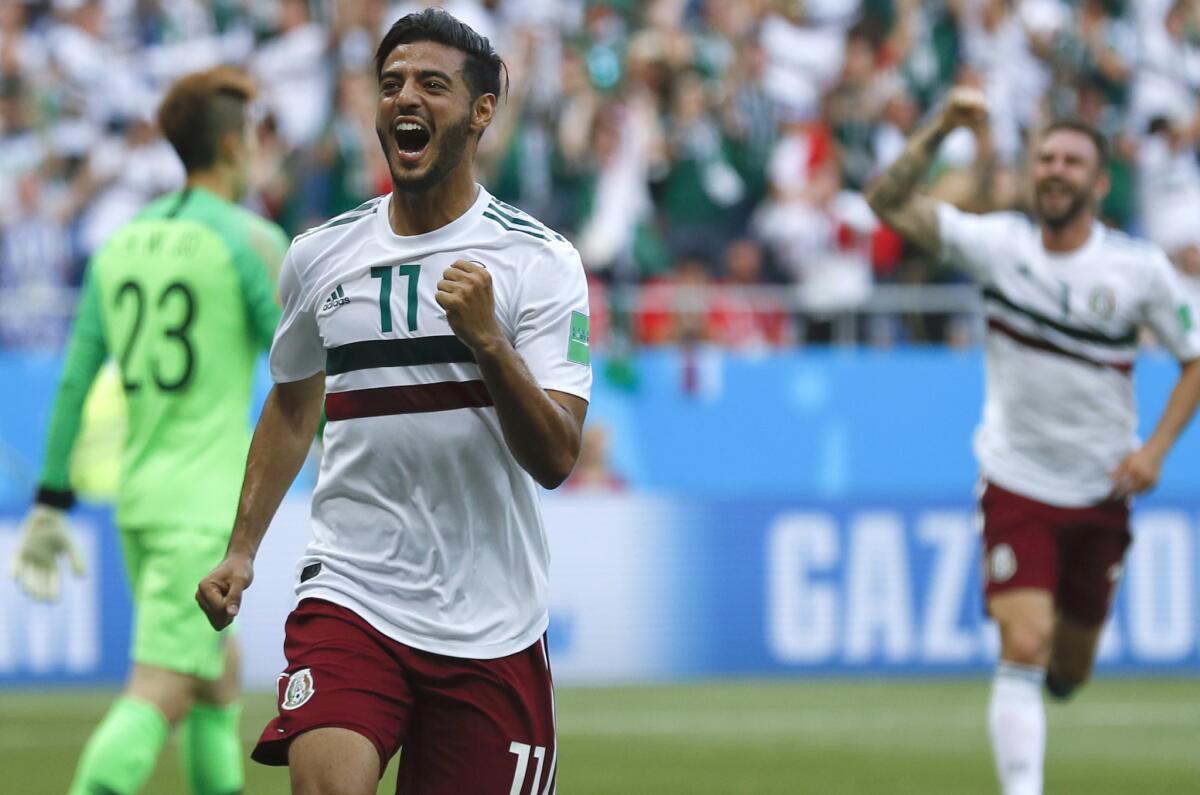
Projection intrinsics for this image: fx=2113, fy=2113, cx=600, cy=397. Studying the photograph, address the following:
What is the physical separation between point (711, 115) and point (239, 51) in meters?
4.07

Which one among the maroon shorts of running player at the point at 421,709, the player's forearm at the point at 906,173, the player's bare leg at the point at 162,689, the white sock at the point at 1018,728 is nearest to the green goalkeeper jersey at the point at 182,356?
the player's bare leg at the point at 162,689

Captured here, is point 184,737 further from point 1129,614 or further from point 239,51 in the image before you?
point 239,51

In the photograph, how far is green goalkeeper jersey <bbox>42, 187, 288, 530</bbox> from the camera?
22.2 ft

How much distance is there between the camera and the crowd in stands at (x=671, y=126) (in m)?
16.5

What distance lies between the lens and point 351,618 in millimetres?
4941

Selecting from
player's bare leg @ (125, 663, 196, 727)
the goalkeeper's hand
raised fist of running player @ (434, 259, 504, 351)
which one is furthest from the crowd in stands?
raised fist of running player @ (434, 259, 504, 351)

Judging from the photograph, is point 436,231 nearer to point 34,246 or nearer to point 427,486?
point 427,486

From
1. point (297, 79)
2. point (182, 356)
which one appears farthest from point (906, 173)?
point (297, 79)

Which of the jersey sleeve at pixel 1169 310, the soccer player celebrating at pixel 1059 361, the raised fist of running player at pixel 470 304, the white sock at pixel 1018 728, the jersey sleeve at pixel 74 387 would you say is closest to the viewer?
the raised fist of running player at pixel 470 304

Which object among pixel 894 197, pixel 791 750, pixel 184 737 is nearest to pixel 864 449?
pixel 791 750

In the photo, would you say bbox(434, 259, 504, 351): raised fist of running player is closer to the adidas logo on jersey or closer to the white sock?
the adidas logo on jersey

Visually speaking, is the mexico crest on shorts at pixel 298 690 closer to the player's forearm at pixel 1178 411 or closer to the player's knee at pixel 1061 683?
the player's forearm at pixel 1178 411

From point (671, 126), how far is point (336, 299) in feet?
41.6

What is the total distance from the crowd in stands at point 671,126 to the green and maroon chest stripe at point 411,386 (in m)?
10.8
